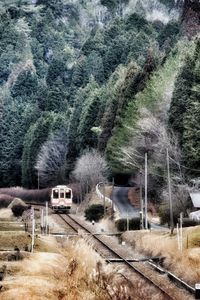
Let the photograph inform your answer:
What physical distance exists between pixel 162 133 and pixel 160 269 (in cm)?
2947

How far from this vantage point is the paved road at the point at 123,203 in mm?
57047

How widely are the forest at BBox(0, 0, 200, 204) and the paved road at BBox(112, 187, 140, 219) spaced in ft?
6.92

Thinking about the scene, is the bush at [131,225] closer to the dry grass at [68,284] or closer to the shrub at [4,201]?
the dry grass at [68,284]

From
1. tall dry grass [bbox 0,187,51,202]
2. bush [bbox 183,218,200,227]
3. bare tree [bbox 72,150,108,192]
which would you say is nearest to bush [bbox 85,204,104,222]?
bare tree [bbox 72,150,108,192]

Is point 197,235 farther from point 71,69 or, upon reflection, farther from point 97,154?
point 71,69

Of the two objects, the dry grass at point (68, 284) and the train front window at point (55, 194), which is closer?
the dry grass at point (68, 284)

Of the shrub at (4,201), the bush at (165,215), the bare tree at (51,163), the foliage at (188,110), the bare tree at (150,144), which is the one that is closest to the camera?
the bush at (165,215)

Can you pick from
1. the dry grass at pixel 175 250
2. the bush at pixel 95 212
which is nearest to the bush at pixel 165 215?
the dry grass at pixel 175 250

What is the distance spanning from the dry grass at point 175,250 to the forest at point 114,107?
49.1 feet

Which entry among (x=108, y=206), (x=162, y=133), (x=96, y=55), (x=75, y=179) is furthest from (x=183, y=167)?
(x=96, y=55)

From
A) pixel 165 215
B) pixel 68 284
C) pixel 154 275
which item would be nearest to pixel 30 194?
pixel 165 215

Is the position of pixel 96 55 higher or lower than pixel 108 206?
higher

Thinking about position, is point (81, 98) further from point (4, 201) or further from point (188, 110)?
point (188, 110)

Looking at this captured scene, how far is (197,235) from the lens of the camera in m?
30.4
